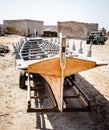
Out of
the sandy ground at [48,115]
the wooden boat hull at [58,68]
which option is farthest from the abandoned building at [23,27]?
the wooden boat hull at [58,68]

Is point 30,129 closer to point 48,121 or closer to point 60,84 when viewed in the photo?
point 48,121

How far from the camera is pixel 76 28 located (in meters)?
46.2

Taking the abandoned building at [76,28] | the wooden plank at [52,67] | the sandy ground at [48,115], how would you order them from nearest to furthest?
the wooden plank at [52,67]
the sandy ground at [48,115]
the abandoned building at [76,28]

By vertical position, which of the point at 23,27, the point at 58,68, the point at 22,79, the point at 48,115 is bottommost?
the point at 48,115

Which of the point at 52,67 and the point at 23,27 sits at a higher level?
the point at 23,27

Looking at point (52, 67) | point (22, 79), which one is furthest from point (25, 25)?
point (52, 67)

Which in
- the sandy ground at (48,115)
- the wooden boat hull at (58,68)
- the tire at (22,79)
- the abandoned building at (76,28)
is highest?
the abandoned building at (76,28)

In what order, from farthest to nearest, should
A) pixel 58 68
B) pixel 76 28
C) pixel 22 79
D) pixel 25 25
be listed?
pixel 25 25
pixel 76 28
pixel 22 79
pixel 58 68

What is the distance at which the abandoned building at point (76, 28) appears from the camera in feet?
149

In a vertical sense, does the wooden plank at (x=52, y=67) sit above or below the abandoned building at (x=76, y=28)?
below

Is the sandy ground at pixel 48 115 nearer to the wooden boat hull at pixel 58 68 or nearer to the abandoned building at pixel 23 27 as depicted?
the wooden boat hull at pixel 58 68

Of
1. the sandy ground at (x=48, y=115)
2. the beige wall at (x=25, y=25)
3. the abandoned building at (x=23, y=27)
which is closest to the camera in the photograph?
the sandy ground at (x=48, y=115)

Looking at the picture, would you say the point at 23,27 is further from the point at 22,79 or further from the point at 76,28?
the point at 22,79

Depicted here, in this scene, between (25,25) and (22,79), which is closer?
(22,79)
